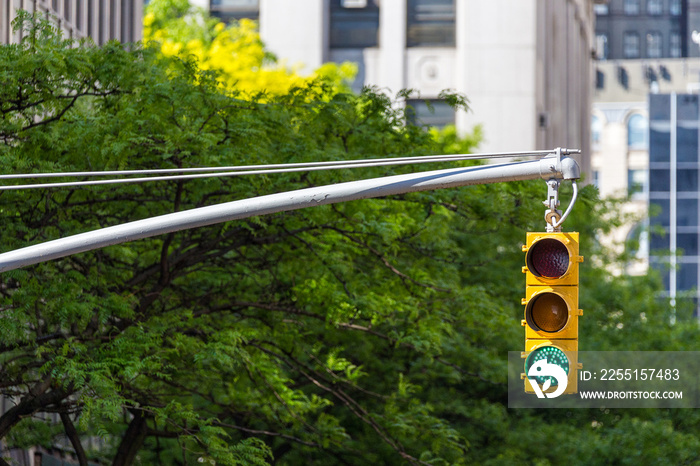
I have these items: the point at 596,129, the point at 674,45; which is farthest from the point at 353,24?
the point at 674,45

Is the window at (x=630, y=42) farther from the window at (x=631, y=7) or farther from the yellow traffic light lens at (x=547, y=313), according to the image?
the yellow traffic light lens at (x=547, y=313)

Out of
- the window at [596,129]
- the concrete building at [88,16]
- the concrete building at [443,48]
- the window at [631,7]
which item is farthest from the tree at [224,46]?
the window at [631,7]

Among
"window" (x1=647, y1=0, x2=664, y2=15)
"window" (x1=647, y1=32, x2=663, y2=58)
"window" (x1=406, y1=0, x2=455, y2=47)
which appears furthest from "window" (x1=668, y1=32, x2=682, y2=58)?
"window" (x1=406, y1=0, x2=455, y2=47)

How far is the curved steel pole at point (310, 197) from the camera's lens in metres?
6.89

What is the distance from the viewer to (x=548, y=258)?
6789 mm

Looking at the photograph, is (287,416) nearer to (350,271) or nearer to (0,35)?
(350,271)

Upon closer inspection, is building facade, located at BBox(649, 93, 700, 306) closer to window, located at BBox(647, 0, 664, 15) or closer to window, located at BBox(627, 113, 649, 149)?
window, located at BBox(627, 113, 649, 149)

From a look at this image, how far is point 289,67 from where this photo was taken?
41750mm

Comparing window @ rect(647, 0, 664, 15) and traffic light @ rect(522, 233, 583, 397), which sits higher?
window @ rect(647, 0, 664, 15)

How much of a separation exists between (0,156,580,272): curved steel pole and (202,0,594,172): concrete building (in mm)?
32631

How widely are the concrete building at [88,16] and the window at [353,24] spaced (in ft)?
49.0

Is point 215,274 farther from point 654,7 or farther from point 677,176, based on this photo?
point 654,7

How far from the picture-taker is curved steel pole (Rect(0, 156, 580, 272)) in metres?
6.89

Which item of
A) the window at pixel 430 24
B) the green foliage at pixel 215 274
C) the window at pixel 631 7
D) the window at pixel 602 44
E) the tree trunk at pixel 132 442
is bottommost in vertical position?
the tree trunk at pixel 132 442
